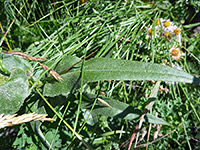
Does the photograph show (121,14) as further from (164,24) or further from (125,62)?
(125,62)

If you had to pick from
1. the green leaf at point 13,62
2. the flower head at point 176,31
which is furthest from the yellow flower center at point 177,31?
the green leaf at point 13,62

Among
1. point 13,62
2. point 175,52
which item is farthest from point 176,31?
point 13,62

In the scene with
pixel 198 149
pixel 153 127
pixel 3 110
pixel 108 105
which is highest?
pixel 3 110

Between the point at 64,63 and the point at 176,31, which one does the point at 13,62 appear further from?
the point at 176,31

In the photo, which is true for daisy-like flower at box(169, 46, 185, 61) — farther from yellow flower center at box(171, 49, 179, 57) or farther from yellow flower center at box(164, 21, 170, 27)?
yellow flower center at box(164, 21, 170, 27)

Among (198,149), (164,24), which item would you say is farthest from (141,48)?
(198,149)

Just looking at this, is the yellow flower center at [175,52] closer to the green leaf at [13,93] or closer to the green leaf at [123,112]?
the green leaf at [123,112]
